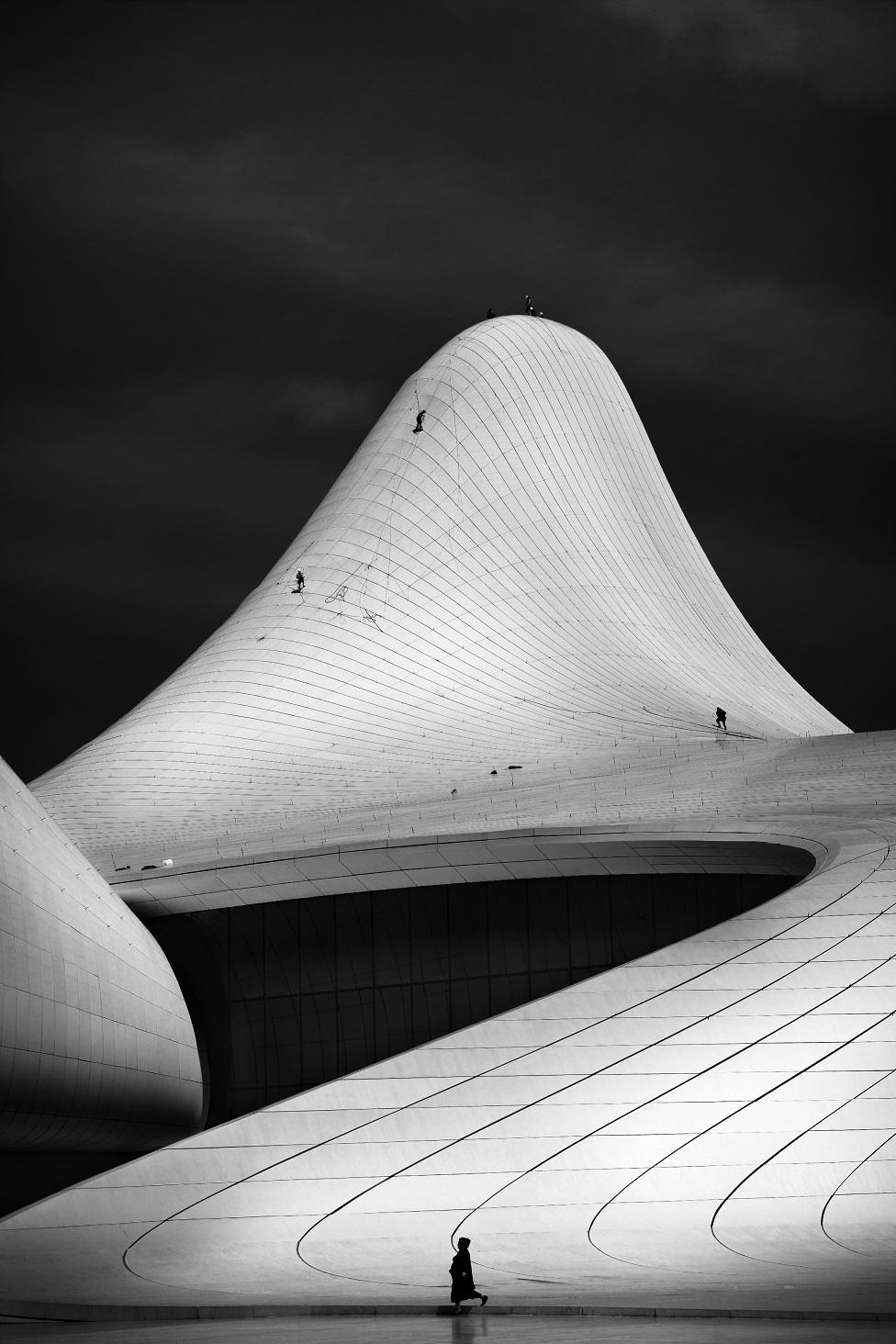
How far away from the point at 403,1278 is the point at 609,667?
68.3 ft

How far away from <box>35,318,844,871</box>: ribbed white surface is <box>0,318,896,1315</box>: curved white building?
0.09m

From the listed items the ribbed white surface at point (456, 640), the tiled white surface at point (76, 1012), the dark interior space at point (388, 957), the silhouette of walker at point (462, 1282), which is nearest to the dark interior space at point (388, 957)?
the dark interior space at point (388, 957)

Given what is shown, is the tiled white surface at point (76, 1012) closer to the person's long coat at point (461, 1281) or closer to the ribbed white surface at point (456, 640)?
the ribbed white surface at point (456, 640)

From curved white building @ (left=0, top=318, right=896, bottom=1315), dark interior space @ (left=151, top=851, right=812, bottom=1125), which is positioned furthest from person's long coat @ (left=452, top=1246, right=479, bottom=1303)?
dark interior space @ (left=151, top=851, right=812, bottom=1125)

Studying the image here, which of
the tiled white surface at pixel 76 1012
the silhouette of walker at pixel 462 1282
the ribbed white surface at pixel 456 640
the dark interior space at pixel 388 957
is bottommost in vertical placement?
the silhouette of walker at pixel 462 1282

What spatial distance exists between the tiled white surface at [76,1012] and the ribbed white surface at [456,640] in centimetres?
454

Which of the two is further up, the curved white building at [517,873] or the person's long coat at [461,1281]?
the curved white building at [517,873]

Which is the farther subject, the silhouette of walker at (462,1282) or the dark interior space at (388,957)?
the dark interior space at (388,957)

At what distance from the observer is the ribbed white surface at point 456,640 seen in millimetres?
28312

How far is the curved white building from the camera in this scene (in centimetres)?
1346

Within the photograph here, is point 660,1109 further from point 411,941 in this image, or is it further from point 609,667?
point 609,667

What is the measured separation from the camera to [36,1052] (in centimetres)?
1566

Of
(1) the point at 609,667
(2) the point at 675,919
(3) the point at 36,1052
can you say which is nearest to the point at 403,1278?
(3) the point at 36,1052

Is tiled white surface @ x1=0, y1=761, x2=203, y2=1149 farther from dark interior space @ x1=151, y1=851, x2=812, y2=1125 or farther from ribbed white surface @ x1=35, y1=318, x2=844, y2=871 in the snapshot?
ribbed white surface @ x1=35, y1=318, x2=844, y2=871
